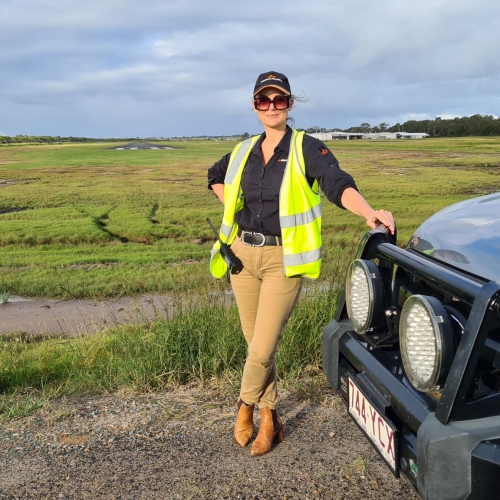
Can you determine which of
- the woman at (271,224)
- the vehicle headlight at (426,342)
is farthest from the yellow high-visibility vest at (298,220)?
the vehicle headlight at (426,342)

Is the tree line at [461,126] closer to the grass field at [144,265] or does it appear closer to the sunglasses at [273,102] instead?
the grass field at [144,265]

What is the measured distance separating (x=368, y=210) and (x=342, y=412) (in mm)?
1460

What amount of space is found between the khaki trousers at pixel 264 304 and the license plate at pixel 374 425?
61 centimetres

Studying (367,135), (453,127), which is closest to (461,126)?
(453,127)

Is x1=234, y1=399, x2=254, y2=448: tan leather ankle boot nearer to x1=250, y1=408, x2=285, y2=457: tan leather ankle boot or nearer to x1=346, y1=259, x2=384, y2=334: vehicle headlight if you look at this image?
x1=250, y1=408, x2=285, y2=457: tan leather ankle boot

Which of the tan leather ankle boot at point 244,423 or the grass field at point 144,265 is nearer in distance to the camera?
the tan leather ankle boot at point 244,423

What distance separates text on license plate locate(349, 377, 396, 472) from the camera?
2262 mm

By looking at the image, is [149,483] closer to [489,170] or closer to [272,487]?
[272,487]

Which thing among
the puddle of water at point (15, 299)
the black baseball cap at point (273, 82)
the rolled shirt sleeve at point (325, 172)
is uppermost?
the black baseball cap at point (273, 82)

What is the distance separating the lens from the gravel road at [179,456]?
111 inches

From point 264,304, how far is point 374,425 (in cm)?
99

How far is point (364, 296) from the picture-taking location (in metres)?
2.67

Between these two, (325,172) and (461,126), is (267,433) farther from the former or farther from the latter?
(461,126)

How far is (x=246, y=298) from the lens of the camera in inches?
133
